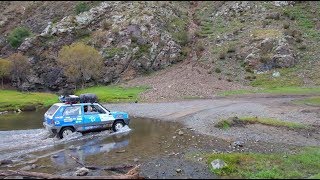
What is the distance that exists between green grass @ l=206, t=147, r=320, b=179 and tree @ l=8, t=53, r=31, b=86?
194 ft

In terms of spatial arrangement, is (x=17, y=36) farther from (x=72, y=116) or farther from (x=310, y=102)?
(x=310, y=102)

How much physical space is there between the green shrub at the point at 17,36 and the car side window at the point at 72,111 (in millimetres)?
57138

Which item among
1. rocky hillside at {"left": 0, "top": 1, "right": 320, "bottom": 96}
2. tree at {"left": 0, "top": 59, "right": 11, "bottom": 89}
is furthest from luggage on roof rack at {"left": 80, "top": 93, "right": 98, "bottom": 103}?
tree at {"left": 0, "top": 59, "right": 11, "bottom": 89}

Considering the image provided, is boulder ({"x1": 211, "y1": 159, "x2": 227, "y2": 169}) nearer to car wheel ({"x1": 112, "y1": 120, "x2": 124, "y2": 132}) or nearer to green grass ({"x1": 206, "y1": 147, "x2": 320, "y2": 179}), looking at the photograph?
green grass ({"x1": 206, "y1": 147, "x2": 320, "y2": 179})

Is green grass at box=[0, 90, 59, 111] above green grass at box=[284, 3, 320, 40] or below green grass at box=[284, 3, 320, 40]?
below

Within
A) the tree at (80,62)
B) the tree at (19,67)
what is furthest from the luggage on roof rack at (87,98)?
the tree at (19,67)

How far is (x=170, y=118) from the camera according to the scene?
34375mm

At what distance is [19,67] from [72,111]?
161ft

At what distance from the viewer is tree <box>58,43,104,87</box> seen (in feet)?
212

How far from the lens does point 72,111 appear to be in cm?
2584

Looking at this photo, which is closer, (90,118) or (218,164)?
(218,164)

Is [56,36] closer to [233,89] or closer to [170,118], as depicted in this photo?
[233,89]

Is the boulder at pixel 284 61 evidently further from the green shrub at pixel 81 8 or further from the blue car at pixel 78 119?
the green shrub at pixel 81 8

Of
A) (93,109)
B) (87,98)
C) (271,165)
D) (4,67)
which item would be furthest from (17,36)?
(271,165)
